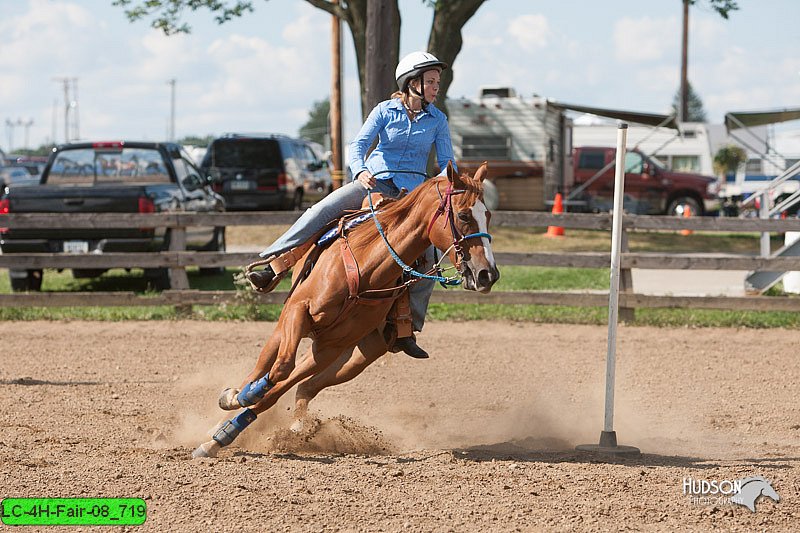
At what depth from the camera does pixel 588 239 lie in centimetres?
2361

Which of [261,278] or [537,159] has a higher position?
[537,159]

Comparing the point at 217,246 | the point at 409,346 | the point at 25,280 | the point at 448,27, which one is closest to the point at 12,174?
the point at 448,27

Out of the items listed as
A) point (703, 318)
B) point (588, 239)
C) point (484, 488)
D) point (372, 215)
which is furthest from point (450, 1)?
point (484, 488)

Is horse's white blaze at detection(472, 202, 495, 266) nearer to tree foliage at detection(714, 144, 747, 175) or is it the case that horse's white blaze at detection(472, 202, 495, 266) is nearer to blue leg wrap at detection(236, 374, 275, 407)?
blue leg wrap at detection(236, 374, 275, 407)

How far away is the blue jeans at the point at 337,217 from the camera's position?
21.6 feet

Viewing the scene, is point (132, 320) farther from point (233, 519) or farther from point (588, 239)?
point (588, 239)

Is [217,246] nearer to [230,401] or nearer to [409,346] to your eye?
[409,346]

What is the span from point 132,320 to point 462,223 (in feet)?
26.8

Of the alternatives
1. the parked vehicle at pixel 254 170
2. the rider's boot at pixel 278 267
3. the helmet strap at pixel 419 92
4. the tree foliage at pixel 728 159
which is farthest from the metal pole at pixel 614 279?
the tree foliage at pixel 728 159

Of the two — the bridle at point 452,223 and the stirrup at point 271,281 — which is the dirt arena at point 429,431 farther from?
the bridle at point 452,223

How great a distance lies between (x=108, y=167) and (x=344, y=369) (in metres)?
9.25

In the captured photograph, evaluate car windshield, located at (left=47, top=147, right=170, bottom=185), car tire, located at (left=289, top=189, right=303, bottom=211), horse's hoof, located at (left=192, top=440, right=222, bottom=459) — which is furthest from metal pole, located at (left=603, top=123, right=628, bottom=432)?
car tire, located at (left=289, top=189, right=303, bottom=211)

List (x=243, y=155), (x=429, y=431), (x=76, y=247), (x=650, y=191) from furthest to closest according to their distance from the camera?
1. (x=650, y=191)
2. (x=243, y=155)
3. (x=76, y=247)
4. (x=429, y=431)

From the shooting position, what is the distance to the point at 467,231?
5586 mm
